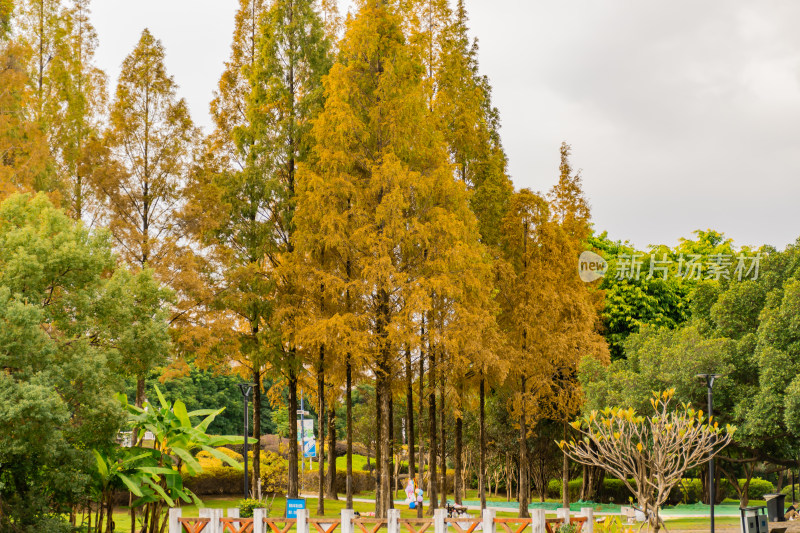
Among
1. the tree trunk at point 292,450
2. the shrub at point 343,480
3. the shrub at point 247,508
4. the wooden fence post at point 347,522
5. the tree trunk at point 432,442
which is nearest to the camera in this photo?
the wooden fence post at point 347,522

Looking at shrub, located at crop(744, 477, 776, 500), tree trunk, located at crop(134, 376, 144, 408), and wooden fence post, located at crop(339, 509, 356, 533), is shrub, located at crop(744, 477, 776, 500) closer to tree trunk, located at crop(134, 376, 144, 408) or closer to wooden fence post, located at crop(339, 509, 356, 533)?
wooden fence post, located at crop(339, 509, 356, 533)

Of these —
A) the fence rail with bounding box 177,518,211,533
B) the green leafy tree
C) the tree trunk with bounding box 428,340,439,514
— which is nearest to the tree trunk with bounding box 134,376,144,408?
the green leafy tree

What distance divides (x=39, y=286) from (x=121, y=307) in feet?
5.78

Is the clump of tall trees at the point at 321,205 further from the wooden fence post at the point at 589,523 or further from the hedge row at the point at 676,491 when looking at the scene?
the hedge row at the point at 676,491

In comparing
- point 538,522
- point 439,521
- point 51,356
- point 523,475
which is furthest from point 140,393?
point 523,475

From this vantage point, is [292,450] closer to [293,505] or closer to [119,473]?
[293,505]

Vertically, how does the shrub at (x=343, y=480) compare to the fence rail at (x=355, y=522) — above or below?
below

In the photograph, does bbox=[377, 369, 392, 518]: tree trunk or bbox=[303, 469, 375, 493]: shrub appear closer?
bbox=[377, 369, 392, 518]: tree trunk

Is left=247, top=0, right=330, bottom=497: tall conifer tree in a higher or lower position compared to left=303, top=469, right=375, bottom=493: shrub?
higher

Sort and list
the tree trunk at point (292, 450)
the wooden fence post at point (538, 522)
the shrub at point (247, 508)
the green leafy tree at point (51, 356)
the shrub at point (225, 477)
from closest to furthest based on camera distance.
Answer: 1. the wooden fence post at point (538, 522)
2. the green leafy tree at point (51, 356)
3. the shrub at point (247, 508)
4. the tree trunk at point (292, 450)
5. the shrub at point (225, 477)

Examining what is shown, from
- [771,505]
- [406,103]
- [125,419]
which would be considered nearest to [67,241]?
[125,419]

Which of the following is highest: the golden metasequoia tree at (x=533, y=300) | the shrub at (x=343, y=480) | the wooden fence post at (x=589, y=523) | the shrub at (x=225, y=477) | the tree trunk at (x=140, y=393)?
the golden metasequoia tree at (x=533, y=300)

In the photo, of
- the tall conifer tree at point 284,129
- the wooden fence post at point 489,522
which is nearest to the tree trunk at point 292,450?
the tall conifer tree at point 284,129

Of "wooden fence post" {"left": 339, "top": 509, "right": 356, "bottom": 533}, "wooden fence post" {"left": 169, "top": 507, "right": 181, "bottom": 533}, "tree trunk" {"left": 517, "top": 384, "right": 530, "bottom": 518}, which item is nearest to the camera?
"wooden fence post" {"left": 339, "top": 509, "right": 356, "bottom": 533}
